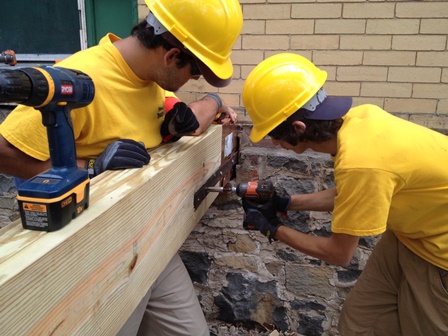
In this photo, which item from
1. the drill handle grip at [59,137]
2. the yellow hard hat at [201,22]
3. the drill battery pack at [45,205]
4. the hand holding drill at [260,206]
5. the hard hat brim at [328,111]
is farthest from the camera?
the hand holding drill at [260,206]

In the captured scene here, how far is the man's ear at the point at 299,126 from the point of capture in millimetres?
1933

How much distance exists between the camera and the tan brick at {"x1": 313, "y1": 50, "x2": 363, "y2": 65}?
9.10 ft

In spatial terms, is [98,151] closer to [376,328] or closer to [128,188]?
[128,188]

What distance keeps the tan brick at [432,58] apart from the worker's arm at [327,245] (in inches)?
62.9

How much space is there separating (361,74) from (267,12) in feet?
2.76

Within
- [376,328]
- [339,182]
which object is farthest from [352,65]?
[376,328]

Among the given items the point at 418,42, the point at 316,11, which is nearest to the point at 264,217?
the point at 316,11

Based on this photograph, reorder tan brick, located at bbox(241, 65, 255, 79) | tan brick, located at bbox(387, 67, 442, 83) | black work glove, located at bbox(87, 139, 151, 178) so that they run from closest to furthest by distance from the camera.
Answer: black work glove, located at bbox(87, 139, 151, 178), tan brick, located at bbox(387, 67, 442, 83), tan brick, located at bbox(241, 65, 255, 79)

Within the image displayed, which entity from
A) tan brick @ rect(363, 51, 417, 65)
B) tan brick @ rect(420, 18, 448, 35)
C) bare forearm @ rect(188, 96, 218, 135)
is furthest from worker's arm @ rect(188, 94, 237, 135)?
tan brick @ rect(420, 18, 448, 35)

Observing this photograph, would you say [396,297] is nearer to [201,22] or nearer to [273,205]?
[273,205]

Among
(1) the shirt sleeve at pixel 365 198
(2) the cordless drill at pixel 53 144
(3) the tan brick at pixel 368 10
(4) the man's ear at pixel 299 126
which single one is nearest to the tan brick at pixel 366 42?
(3) the tan brick at pixel 368 10

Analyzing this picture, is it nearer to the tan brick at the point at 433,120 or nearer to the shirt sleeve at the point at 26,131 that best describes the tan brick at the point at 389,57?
the tan brick at the point at 433,120

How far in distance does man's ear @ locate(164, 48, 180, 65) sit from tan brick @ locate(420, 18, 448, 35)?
1.90 m

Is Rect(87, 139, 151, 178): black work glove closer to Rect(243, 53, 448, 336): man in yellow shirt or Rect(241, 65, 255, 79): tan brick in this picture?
Rect(243, 53, 448, 336): man in yellow shirt
